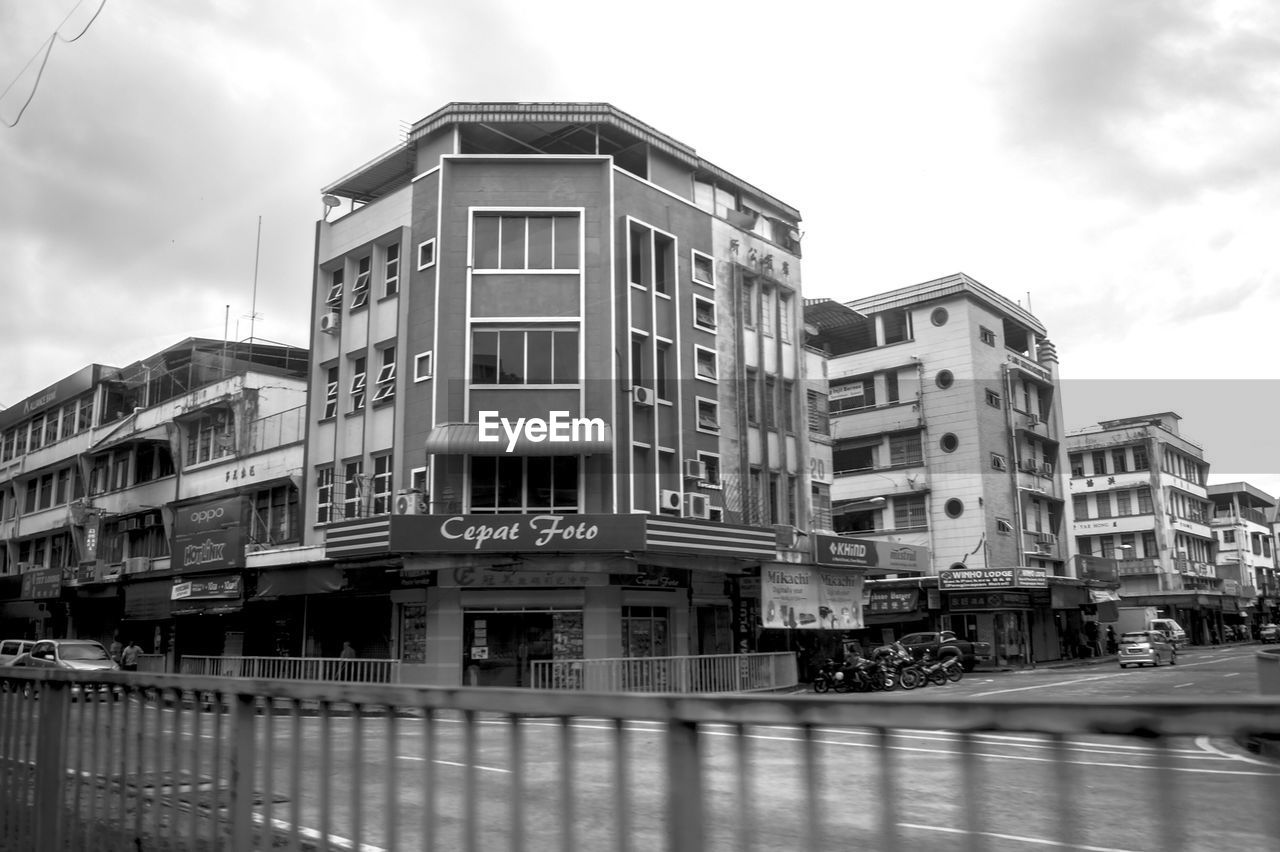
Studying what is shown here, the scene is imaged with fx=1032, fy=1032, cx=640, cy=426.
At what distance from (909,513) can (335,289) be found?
27.8 metres

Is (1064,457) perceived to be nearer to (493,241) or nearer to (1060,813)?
(493,241)

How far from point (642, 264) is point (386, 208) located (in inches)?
303

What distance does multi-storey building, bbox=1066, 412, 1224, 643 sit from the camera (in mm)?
61875

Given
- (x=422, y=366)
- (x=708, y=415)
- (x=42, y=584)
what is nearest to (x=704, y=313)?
(x=708, y=415)

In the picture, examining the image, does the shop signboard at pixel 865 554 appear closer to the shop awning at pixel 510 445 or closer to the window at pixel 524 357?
the shop awning at pixel 510 445

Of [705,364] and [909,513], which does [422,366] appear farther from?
[909,513]

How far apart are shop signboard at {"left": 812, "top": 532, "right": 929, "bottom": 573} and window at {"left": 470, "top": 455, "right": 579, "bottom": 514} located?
28.1ft

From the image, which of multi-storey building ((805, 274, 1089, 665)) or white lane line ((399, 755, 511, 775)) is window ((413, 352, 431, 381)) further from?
white lane line ((399, 755, 511, 775))

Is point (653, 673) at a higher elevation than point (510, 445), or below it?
below

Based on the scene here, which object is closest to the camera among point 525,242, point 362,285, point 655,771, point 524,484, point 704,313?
point 655,771

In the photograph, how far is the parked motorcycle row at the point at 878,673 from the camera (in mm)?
26828

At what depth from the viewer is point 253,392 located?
1328 inches

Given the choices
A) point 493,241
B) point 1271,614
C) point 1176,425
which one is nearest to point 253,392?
point 493,241

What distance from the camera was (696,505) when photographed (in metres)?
28.1
